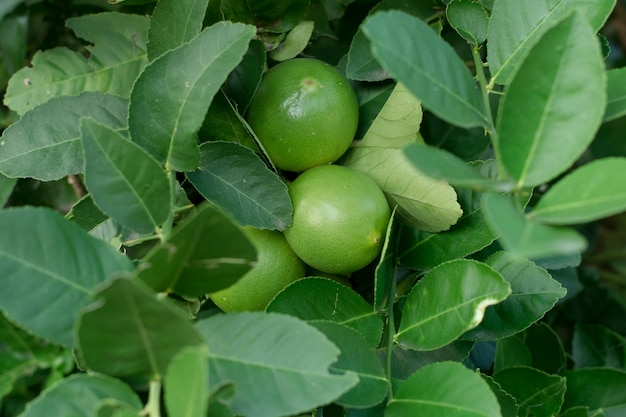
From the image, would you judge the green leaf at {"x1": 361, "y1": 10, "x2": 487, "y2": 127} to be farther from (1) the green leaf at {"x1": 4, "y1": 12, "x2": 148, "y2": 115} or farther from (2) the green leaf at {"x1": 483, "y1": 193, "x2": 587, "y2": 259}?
(1) the green leaf at {"x1": 4, "y1": 12, "x2": 148, "y2": 115}

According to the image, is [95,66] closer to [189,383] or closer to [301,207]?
[301,207]

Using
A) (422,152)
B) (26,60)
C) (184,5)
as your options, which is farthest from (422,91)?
(26,60)

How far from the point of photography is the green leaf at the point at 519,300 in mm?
724

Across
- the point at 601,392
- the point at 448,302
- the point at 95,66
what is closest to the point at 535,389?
the point at 601,392

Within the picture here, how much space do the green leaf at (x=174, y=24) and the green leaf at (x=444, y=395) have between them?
1.49ft

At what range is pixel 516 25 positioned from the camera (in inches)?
29.6

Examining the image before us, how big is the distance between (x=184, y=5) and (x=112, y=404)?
1.57ft

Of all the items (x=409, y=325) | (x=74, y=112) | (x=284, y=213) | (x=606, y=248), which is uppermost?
(x=74, y=112)

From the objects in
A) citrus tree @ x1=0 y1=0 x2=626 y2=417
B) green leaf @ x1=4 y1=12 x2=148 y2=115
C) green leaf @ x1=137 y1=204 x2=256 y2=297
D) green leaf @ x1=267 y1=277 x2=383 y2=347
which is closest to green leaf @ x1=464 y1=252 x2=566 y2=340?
citrus tree @ x1=0 y1=0 x2=626 y2=417

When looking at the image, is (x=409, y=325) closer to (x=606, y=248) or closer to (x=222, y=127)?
(x=222, y=127)

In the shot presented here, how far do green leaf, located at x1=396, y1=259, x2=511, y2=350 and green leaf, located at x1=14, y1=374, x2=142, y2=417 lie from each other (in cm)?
31

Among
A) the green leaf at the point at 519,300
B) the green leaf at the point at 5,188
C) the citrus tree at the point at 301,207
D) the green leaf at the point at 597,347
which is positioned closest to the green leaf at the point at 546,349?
the citrus tree at the point at 301,207

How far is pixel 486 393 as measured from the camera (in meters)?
0.59

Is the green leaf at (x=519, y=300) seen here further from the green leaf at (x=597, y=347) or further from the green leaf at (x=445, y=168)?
the green leaf at (x=597, y=347)
